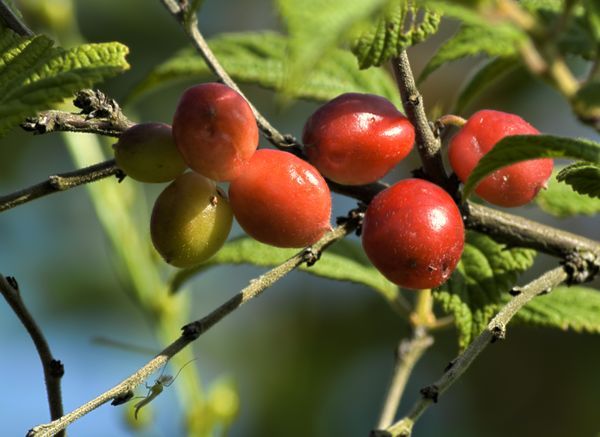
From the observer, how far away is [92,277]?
617 centimetres

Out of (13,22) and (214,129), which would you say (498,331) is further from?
(13,22)

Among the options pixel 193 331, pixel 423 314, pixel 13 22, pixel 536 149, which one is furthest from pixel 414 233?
pixel 423 314

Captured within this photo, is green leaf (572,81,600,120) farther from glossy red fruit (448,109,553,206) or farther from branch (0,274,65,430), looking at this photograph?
branch (0,274,65,430)

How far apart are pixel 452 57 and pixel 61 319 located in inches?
194

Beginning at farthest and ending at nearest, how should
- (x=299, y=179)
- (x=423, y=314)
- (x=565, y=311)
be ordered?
1. (x=423, y=314)
2. (x=565, y=311)
3. (x=299, y=179)

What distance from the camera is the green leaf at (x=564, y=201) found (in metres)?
2.55

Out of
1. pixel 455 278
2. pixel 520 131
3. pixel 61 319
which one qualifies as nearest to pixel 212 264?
pixel 455 278

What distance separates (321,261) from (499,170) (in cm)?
87

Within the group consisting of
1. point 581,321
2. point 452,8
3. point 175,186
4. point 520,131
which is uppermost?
point 452,8

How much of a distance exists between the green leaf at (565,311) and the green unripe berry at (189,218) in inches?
34.6

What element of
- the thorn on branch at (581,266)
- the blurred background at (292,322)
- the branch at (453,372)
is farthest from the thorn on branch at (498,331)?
the blurred background at (292,322)

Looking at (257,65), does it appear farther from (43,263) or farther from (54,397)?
(43,263)

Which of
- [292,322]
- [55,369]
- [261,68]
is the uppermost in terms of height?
[261,68]

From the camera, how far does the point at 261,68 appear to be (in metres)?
2.31
